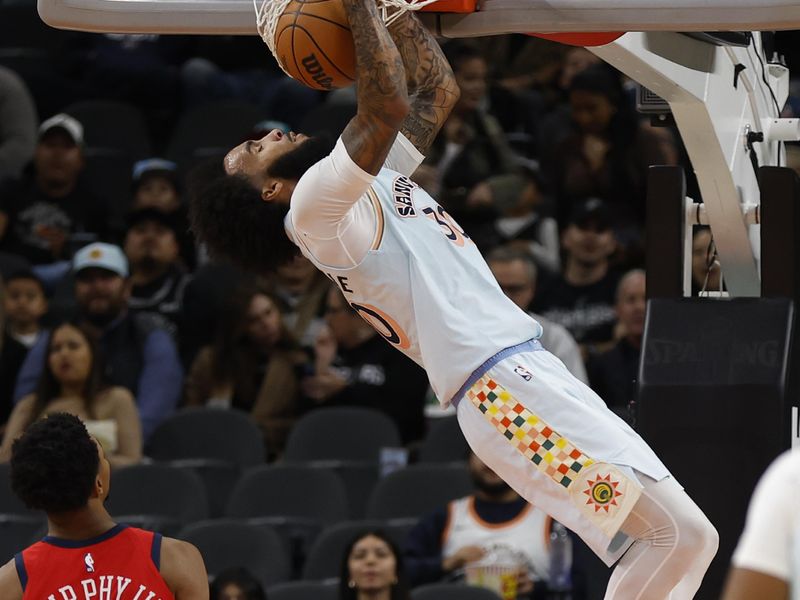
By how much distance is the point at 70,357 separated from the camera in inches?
345

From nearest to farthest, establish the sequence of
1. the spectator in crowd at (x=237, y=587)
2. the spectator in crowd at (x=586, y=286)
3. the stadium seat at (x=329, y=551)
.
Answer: the spectator in crowd at (x=237, y=587)
the stadium seat at (x=329, y=551)
the spectator in crowd at (x=586, y=286)

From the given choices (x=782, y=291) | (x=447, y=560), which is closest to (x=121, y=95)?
(x=447, y=560)

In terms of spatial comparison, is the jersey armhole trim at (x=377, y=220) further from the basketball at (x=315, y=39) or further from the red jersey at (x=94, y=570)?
the red jersey at (x=94, y=570)

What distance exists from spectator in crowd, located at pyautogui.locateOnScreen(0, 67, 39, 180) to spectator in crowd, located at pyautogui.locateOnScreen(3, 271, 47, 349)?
160 cm

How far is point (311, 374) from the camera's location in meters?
9.23

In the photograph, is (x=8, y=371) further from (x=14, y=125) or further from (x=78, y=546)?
(x=78, y=546)

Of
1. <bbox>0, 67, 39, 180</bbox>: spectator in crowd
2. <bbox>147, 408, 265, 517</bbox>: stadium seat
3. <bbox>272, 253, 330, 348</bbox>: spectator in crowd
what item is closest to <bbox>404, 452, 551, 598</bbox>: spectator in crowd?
<bbox>147, 408, 265, 517</bbox>: stadium seat

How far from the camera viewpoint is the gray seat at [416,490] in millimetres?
8133

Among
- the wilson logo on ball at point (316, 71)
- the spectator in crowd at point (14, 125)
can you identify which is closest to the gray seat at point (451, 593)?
the wilson logo on ball at point (316, 71)

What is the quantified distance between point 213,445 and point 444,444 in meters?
1.24

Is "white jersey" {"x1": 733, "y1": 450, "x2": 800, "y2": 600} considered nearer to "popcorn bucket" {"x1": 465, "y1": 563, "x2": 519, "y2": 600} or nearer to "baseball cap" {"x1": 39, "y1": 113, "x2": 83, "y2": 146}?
"popcorn bucket" {"x1": 465, "y1": 563, "x2": 519, "y2": 600}

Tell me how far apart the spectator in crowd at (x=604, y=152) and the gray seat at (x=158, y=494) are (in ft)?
10.2

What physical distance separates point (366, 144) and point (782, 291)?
5.87 feet

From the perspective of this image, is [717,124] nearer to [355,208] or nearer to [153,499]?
[355,208]
